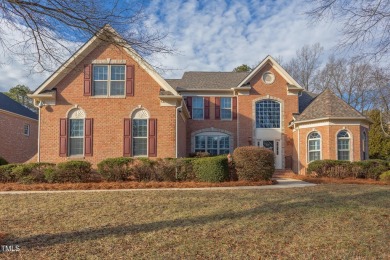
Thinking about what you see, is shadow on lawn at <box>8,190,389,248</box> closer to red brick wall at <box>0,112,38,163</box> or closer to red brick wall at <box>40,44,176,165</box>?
red brick wall at <box>40,44,176,165</box>

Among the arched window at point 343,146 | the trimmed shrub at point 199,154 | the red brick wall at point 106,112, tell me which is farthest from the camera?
the trimmed shrub at point 199,154

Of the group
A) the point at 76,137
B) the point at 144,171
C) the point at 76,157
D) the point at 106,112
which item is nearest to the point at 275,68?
the point at 106,112

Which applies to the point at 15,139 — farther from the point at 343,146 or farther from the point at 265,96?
the point at 343,146

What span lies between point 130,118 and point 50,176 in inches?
179

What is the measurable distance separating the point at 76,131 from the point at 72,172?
321 cm

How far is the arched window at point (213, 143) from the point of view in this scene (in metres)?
20.7

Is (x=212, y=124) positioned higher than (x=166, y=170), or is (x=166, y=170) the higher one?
(x=212, y=124)

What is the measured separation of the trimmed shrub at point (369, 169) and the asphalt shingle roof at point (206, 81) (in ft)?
30.4

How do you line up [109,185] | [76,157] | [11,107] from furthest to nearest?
[11,107] < [76,157] < [109,185]

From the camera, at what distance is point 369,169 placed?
14.9 m

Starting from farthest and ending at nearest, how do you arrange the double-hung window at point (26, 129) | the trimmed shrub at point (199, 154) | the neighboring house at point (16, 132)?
the double-hung window at point (26, 129) < the neighboring house at point (16, 132) < the trimmed shrub at point (199, 154)

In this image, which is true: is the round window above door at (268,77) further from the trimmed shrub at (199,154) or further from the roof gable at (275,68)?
the trimmed shrub at (199,154)

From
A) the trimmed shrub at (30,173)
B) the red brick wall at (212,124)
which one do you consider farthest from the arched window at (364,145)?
the trimmed shrub at (30,173)

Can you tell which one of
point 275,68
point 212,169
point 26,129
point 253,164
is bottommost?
point 212,169
